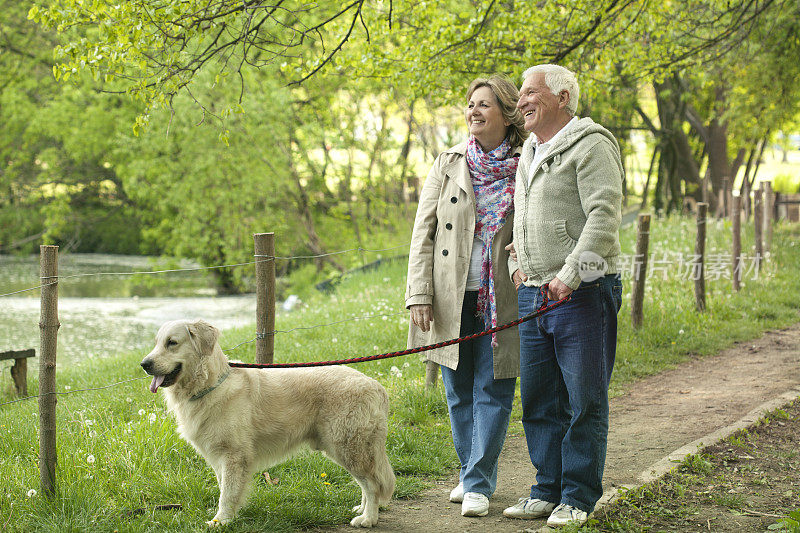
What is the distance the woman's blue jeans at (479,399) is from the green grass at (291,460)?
573 millimetres

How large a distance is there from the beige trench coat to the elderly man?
0.77ft

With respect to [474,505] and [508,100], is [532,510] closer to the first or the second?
[474,505]

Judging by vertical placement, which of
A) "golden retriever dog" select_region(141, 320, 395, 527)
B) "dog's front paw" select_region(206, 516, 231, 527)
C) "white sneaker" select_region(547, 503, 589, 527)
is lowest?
"dog's front paw" select_region(206, 516, 231, 527)

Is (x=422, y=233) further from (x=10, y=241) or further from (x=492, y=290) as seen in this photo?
(x=10, y=241)

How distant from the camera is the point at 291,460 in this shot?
4.82m

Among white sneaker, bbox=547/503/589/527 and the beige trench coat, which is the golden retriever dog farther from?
white sneaker, bbox=547/503/589/527

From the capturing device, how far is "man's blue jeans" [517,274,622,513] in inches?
139

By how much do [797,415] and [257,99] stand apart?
16063 millimetres

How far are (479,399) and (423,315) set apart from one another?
0.59 metres

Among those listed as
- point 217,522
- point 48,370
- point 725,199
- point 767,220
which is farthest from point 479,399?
point 725,199

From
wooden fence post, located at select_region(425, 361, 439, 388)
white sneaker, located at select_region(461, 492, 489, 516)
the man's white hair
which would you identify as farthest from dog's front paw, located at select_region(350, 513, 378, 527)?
wooden fence post, located at select_region(425, 361, 439, 388)

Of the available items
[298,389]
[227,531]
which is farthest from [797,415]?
[227,531]

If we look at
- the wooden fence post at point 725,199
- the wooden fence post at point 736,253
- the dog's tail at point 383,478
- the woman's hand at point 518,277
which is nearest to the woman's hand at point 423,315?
the woman's hand at point 518,277

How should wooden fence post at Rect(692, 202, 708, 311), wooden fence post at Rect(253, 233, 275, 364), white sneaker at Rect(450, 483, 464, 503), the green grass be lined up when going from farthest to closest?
wooden fence post at Rect(692, 202, 708, 311) → wooden fence post at Rect(253, 233, 275, 364) → white sneaker at Rect(450, 483, 464, 503) → the green grass
